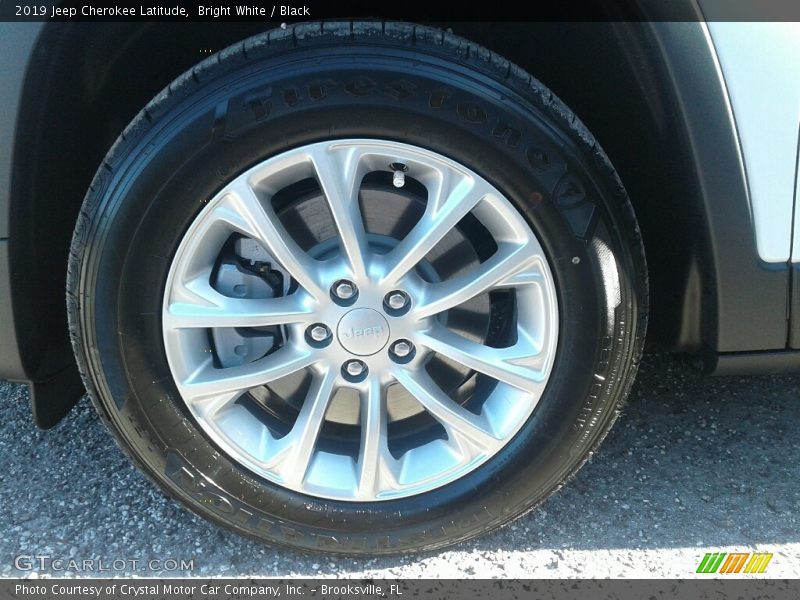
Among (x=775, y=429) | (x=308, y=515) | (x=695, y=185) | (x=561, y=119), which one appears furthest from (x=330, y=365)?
(x=775, y=429)

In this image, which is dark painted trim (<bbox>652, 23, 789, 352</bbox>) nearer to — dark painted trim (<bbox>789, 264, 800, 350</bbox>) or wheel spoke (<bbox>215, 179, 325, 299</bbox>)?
dark painted trim (<bbox>789, 264, 800, 350</bbox>)

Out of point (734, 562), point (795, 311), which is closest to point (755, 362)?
point (795, 311)

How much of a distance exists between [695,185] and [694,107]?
0.16 m

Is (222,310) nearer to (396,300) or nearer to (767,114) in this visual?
(396,300)

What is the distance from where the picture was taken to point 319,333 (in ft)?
5.07

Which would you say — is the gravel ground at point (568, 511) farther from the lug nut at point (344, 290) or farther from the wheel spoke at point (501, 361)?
→ the lug nut at point (344, 290)

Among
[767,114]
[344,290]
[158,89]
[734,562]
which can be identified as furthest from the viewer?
[158,89]

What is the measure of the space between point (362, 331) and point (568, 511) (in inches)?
28.8

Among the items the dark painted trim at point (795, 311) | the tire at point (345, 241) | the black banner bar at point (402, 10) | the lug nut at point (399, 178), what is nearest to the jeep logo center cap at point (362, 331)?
the tire at point (345, 241)

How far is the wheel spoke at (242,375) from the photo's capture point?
154 cm

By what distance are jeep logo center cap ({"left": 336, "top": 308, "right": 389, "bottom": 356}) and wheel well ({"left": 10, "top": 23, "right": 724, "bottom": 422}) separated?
672 millimetres

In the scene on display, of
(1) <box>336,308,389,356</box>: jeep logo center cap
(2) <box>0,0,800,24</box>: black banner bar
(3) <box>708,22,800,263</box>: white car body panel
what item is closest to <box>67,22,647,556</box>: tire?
(1) <box>336,308,389,356</box>: jeep logo center cap

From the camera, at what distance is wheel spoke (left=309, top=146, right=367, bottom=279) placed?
1.44 meters

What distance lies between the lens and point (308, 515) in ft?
5.25
